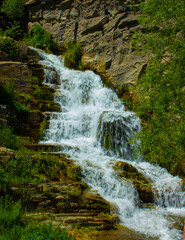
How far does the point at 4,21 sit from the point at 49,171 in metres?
23.1

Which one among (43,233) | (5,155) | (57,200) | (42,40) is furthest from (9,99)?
(42,40)

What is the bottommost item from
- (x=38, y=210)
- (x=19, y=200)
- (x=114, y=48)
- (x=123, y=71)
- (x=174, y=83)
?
(x=38, y=210)

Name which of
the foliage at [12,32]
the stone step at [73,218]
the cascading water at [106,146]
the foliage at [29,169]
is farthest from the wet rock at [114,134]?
the foliage at [12,32]

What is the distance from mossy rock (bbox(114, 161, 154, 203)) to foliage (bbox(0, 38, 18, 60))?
33.8ft

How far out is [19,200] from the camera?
501 cm

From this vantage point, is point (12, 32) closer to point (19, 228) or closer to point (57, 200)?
point (57, 200)

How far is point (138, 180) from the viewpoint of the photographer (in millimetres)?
8609

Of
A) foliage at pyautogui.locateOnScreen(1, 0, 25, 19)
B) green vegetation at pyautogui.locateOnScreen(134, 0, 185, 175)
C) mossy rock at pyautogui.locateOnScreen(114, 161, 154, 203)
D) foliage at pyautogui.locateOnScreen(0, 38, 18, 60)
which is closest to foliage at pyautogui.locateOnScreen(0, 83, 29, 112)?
foliage at pyautogui.locateOnScreen(0, 38, 18, 60)

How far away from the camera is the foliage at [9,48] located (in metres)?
14.5

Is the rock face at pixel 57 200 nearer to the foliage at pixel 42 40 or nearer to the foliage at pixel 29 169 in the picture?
the foliage at pixel 29 169

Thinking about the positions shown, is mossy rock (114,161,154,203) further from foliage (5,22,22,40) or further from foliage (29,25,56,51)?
foliage (5,22,22,40)

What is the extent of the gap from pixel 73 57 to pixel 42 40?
153 inches

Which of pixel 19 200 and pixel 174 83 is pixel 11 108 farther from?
pixel 174 83

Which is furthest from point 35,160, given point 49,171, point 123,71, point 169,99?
point 123,71
